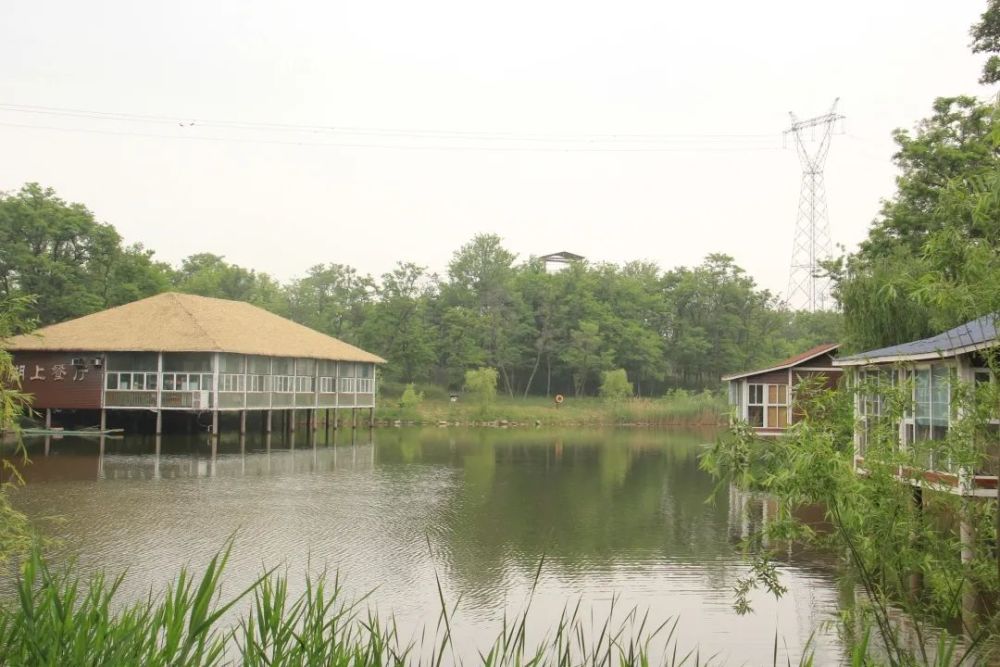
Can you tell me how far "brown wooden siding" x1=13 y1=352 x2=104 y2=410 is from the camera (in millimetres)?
33969

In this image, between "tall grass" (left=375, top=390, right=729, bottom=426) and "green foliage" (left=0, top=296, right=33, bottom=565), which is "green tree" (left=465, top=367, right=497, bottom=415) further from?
"green foliage" (left=0, top=296, right=33, bottom=565)

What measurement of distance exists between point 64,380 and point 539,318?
112 ft

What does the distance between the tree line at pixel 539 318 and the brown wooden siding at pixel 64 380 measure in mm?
21156

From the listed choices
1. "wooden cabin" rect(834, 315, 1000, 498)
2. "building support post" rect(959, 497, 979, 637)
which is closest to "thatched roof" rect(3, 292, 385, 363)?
"wooden cabin" rect(834, 315, 1000, 498)

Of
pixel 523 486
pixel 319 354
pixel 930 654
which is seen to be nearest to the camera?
pixel 930 654

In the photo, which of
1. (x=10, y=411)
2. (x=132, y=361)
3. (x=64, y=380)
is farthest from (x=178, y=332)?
(x=10, y=411)

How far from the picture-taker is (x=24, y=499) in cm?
1833

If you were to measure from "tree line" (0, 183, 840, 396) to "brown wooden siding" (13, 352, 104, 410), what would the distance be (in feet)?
69.4

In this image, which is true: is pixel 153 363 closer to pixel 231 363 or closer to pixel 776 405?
pixel 231 363

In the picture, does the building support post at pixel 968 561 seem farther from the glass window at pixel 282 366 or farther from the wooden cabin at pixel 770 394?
the glass window at pixel 282 366

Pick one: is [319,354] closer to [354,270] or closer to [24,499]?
[24,499]

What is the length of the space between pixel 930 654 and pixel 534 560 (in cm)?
624

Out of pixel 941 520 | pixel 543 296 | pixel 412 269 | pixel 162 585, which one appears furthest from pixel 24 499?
pixel 543 296

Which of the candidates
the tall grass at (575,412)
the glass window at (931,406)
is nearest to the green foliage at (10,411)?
the glass window at (931,406)
